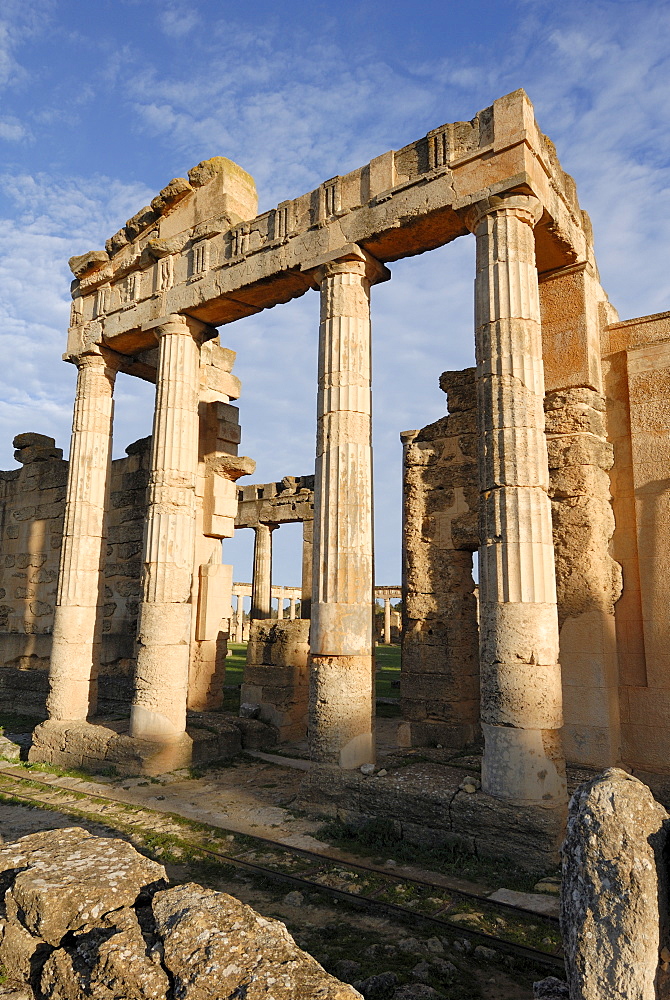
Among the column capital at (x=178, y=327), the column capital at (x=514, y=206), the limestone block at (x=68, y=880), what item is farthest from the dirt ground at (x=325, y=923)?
the column capital at (x=514, y=206)

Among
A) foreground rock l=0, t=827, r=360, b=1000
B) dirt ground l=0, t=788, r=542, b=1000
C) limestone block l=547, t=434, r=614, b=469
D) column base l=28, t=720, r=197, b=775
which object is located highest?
limestone block l=547, t=434, r=614, b=469

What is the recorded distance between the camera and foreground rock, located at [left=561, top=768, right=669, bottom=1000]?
2.83 m

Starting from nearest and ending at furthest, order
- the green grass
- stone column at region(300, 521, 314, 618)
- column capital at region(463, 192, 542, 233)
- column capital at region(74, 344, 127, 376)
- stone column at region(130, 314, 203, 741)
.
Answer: column capital at region(463, 192, 542, 233), stone column at region(130, 314, 203, 741), column capital at region(74, 344, 127, 376), the green grass, stone column at region(300, 521, 314, 618)

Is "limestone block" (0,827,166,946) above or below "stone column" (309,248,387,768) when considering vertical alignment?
below

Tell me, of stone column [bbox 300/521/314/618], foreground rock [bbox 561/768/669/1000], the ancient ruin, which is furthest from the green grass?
foreground rock [bbox 561/768/669/1000]

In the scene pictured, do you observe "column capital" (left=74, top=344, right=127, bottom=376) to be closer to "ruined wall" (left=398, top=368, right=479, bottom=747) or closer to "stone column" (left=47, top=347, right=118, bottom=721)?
"stone column" (left=47, top=347, right=118, bottom=721)

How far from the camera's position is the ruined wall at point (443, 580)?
36.3 ft

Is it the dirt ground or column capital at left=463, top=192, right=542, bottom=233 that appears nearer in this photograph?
the dirt ground

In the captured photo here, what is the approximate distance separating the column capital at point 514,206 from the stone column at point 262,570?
17232 mm

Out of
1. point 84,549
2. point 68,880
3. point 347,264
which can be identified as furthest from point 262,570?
point 68,880

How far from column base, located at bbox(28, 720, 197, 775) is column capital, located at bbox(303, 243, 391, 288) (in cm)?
694

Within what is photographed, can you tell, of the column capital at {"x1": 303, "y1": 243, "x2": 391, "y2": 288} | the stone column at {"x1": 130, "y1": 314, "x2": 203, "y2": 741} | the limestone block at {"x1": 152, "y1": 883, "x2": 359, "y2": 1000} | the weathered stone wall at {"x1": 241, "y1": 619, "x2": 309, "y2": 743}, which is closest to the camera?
the limestone block at {"x1": 152, "y1": 883, "x2": 359, "y2": 1000}

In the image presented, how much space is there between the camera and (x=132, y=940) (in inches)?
144

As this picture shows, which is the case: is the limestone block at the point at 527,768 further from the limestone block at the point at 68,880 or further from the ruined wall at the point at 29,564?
the ruined wall at the point at 29,564
